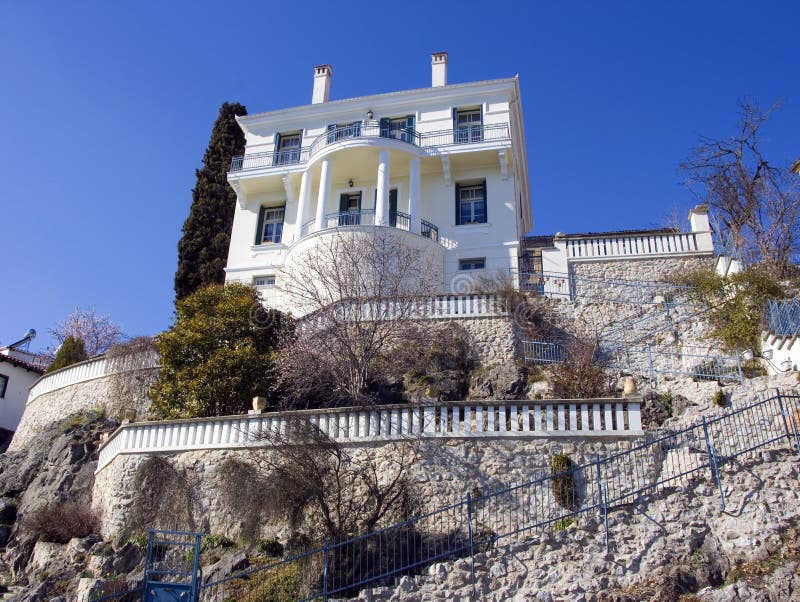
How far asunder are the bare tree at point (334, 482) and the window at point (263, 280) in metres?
12.9

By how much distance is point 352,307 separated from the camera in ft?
67.2

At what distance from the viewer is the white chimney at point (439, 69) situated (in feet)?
100

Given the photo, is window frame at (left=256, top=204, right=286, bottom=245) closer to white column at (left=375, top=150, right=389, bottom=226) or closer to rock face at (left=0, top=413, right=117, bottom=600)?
white column at (left=375, top=150, right=389, bottom=226)

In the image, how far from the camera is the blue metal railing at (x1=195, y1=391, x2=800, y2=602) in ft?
42.7

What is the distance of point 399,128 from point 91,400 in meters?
14.7

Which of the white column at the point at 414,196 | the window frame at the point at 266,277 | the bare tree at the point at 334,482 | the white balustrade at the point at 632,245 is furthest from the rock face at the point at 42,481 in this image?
the white balustrade at the point at 632,245

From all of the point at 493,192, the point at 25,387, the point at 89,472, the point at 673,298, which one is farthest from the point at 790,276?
the point at 25,387

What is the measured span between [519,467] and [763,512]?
14.3 ft

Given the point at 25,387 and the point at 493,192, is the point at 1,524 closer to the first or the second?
the point at 25,387

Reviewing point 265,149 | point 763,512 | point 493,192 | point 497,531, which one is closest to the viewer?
point 763,512

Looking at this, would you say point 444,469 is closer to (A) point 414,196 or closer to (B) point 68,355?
(A) point 414,196

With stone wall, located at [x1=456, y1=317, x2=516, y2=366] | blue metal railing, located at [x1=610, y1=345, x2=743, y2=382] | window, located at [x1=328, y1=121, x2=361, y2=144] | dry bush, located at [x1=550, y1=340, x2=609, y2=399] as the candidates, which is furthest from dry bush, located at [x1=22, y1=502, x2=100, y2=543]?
window, located at [x1=328, y1=121, x2=361, y2=144]

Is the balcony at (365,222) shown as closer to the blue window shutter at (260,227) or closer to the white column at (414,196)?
the white column at (414,196)

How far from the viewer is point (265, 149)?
30.7m
